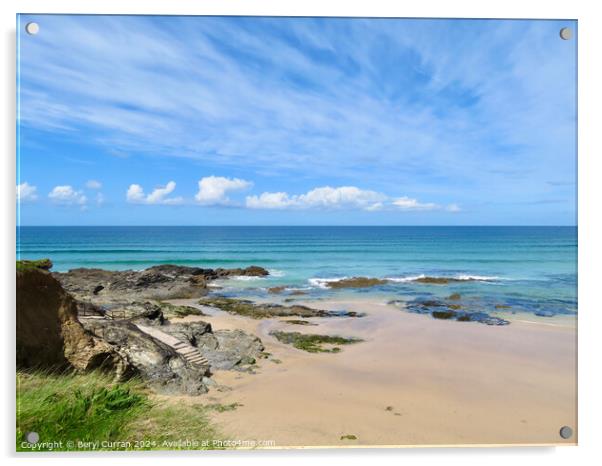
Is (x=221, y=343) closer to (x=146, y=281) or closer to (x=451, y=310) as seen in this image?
(x=146, y=281)

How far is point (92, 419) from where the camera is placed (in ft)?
7.66

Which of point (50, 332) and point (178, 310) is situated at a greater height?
point (50, 332)

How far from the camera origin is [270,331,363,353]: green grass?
380 cm

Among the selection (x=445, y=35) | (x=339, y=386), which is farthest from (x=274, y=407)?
(x=445, y=35)

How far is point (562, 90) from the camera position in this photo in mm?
2600

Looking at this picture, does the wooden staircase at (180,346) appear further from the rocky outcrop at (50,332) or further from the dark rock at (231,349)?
the rocky outcrop at (50,332)

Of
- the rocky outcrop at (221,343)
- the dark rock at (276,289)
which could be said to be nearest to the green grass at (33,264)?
the rocky outcrop at (221,343)

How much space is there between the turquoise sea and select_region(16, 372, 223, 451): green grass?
1.08m

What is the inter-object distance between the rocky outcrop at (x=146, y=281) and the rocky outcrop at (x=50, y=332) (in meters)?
0.61

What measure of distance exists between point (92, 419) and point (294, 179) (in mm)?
2740

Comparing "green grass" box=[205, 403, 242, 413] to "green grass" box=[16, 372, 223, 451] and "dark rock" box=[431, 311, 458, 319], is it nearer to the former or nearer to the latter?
"green grass" box=[16, 372, 223, 451]

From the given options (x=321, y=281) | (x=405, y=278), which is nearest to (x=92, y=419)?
(x=321, y=281)

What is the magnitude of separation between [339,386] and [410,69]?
2983 mm

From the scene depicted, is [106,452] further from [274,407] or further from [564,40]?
[564,40]
